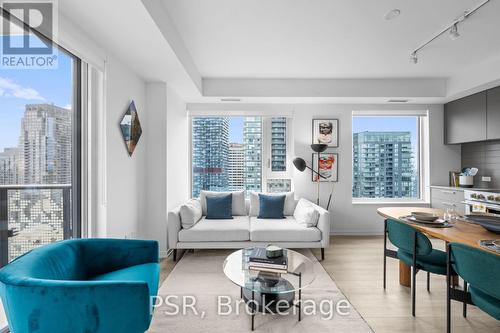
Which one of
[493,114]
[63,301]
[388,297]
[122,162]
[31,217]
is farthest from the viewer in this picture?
[493,114]

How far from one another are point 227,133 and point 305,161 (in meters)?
1.52

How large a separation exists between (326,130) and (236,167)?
1.76m

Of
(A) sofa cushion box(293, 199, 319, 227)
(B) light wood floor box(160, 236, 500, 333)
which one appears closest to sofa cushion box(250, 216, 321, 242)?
(A) sofa cushion box(293, 199, 319, 227)

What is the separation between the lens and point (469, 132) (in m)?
3.75

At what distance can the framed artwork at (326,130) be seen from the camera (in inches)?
169

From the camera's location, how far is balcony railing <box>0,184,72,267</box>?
1.64m

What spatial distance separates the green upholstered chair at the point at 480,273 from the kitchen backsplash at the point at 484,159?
10.7 feet

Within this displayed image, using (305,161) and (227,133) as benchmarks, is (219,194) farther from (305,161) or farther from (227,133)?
(305,161)

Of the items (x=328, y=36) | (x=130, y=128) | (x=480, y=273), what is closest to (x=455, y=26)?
(x=328, y=36)

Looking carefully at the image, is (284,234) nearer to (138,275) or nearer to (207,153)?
(138,275)

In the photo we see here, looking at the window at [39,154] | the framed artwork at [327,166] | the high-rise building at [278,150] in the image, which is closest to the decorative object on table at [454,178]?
the framed artwork at [327,166]

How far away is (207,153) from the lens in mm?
4457

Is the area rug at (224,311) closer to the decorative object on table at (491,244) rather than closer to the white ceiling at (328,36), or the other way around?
the decorative object on table at (491,244)

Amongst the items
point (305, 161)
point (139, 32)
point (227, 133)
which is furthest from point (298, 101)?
point (139, 32)
